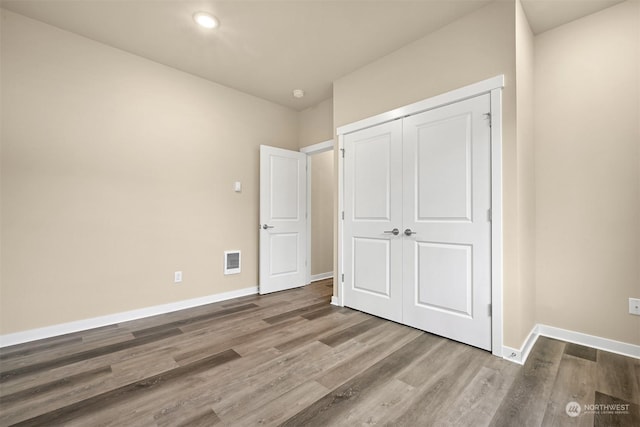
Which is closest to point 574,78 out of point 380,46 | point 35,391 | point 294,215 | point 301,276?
point 380,46

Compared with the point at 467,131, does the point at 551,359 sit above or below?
below

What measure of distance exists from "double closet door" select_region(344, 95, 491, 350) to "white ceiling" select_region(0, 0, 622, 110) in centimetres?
80

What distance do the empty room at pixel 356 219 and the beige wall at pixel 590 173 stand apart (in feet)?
0.05

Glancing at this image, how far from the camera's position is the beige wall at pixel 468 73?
6.80 feet

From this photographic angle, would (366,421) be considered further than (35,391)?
No

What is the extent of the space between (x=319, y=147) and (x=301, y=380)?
319 cm

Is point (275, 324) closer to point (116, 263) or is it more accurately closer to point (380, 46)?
point (116, 263)

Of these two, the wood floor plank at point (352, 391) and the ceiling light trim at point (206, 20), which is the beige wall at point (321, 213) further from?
the wood floor plank at point (352, 391)

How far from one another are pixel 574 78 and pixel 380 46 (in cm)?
174

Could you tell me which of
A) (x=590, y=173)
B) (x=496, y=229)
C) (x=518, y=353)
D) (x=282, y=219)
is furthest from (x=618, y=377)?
(x=282, y=219)

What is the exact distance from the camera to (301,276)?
14.1ft

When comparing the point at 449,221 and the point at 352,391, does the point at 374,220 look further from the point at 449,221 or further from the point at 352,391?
the point at 352,391

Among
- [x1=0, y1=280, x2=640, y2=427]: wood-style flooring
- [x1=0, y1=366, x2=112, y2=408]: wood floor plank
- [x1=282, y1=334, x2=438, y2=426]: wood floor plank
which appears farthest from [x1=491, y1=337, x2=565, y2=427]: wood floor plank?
[x1=0, y1=366, x2=112, y2=408]: wood floor plank

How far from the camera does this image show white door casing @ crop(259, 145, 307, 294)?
3898 millimetres
